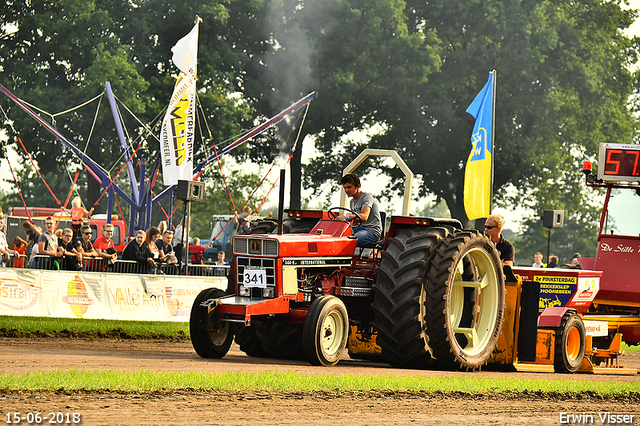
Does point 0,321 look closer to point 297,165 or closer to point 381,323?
point 381,323

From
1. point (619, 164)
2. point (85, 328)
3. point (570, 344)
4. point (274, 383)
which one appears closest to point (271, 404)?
point (274, 383)

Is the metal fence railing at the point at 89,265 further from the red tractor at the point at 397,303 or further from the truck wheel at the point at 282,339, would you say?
the truck wheel at the point at 282,339

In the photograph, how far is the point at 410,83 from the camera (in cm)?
3609

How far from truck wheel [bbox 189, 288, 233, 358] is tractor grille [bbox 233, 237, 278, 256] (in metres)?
0.57

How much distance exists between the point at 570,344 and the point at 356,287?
3.22 meters

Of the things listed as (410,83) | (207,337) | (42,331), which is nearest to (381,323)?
(207,337)

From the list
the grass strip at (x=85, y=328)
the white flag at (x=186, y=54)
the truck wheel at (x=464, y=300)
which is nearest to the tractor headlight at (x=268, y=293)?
the truck wheel at (x=464, y=300)

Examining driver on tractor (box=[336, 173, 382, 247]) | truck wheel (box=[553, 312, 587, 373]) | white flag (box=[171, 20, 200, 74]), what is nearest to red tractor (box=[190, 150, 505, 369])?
driver on tractor (box=[336, 173, 382, 247])

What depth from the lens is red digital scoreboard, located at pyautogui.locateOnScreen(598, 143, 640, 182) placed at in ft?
47.2

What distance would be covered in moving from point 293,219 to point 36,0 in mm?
26989

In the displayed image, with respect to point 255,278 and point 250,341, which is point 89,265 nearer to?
point 250,341

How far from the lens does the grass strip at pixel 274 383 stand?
722cm

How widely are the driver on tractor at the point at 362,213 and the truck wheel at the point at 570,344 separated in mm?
2683

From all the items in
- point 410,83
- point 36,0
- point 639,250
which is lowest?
point 639,250
